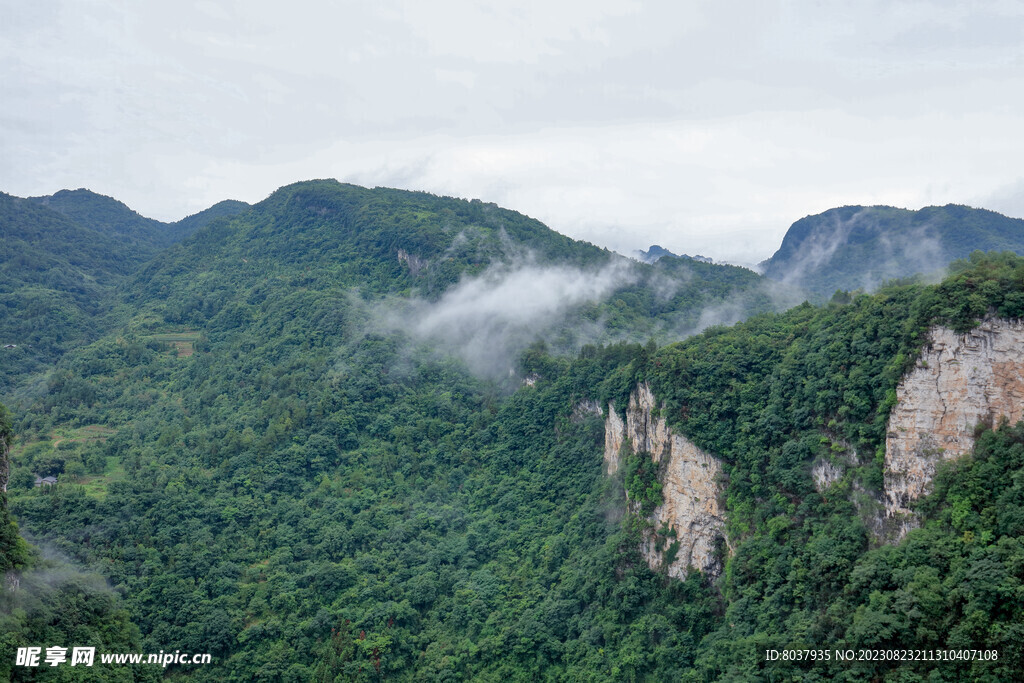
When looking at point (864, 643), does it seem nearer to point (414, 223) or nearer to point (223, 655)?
point (223, 655)

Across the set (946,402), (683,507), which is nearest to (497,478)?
(683,507)

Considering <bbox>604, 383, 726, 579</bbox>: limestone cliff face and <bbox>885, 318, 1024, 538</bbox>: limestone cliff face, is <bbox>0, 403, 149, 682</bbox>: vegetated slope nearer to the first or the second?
<bbox>604, 383, 726, 579</bbox>: limestone cliff face

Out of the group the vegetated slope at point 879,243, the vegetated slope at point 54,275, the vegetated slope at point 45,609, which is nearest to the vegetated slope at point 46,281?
the vegetated slope at point 54,275

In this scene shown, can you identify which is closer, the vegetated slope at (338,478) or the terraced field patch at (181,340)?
the vegetated slope at (338,478)

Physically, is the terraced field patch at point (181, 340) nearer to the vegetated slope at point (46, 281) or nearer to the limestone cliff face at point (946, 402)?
the vegetated slope at point (46, 281)

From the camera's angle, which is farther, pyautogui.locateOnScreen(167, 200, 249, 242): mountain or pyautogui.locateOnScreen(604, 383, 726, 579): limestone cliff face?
pyautogui.locateOnScreen(167, 200, 249, 242): mountain

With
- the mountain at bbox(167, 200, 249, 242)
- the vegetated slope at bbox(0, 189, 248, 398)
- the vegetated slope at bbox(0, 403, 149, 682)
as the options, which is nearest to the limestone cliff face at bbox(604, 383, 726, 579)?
the vegetated slope at bbox(0, 403, 149, 682)
